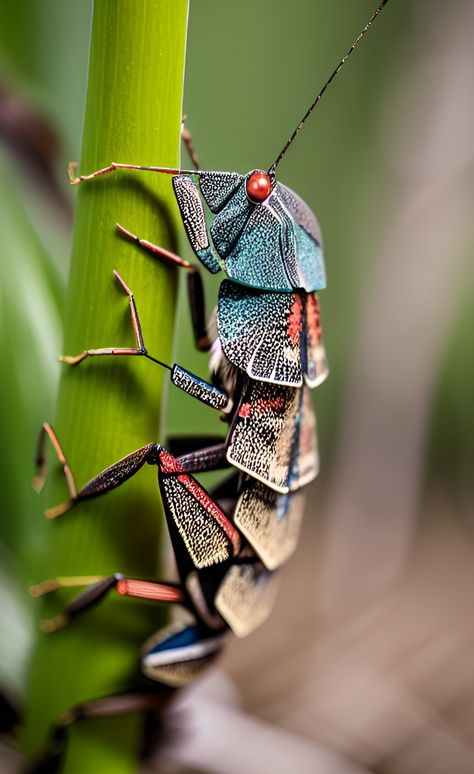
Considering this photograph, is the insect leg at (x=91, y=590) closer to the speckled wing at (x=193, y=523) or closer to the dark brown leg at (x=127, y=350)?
the speckled wing at (x=193, y=523)

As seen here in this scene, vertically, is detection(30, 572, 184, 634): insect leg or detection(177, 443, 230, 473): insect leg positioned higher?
detection(177, 443, 230, 473): insect leg

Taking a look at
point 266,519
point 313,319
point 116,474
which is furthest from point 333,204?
point 116,474

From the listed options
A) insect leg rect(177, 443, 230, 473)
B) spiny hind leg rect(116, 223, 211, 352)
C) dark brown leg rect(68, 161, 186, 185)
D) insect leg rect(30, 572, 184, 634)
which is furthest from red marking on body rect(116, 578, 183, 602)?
dark brown leg rect(68, 161, 186, 185)

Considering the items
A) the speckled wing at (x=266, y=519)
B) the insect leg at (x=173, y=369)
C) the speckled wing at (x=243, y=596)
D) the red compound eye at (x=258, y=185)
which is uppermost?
the red compound eye at (x=258, y=185)

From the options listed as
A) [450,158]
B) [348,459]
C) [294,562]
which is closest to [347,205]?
[450,158]

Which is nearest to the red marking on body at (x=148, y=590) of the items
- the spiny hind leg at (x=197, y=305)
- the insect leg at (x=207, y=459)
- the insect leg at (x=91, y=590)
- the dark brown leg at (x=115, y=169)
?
the insect leg at (x=91, y=590)

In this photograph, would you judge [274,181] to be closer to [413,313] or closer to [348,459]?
[413,313]

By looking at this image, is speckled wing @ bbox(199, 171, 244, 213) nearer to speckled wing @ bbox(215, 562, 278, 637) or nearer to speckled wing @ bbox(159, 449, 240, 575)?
speckled wing @ bbox(159, 449, 240, 575)
